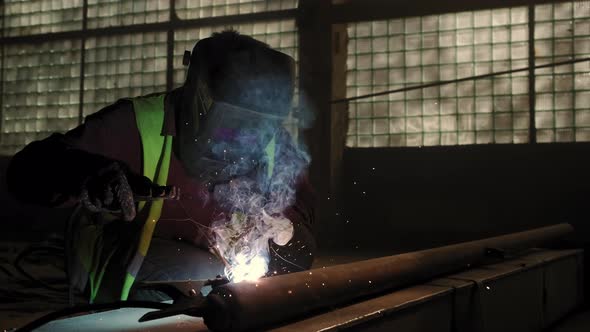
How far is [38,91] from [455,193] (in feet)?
16.4

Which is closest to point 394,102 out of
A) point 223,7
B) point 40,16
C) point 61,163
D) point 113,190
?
point 223,7

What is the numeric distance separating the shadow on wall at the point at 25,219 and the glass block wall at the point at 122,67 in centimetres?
125

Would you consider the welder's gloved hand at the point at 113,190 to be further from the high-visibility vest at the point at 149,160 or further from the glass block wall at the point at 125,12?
the glass block wall at the point at 125,12

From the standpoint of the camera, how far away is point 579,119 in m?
5.85

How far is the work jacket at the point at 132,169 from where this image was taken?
6.81 feet

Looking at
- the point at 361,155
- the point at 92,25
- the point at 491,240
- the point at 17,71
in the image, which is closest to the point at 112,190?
the point at 491,240

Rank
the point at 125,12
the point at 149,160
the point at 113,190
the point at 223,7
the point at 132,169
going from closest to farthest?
the point at 113,190, the point at 132,169, the point at 149,160, the point at 223,7, the point at 125,12

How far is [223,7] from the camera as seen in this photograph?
6.94m

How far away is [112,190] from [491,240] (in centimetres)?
197

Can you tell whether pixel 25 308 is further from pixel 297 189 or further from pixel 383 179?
pixel 383 179

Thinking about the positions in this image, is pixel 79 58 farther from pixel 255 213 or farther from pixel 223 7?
pixel 255 213

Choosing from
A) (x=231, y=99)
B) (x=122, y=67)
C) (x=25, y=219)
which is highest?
(x=122, y=67)

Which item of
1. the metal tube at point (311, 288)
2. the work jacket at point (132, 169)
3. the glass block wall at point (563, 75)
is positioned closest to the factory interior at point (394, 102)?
the glass block wall at point (563, 75)

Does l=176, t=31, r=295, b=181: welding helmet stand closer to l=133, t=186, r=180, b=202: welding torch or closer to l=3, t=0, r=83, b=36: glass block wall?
l=133, t=186, r=180, b=202: welding torch
